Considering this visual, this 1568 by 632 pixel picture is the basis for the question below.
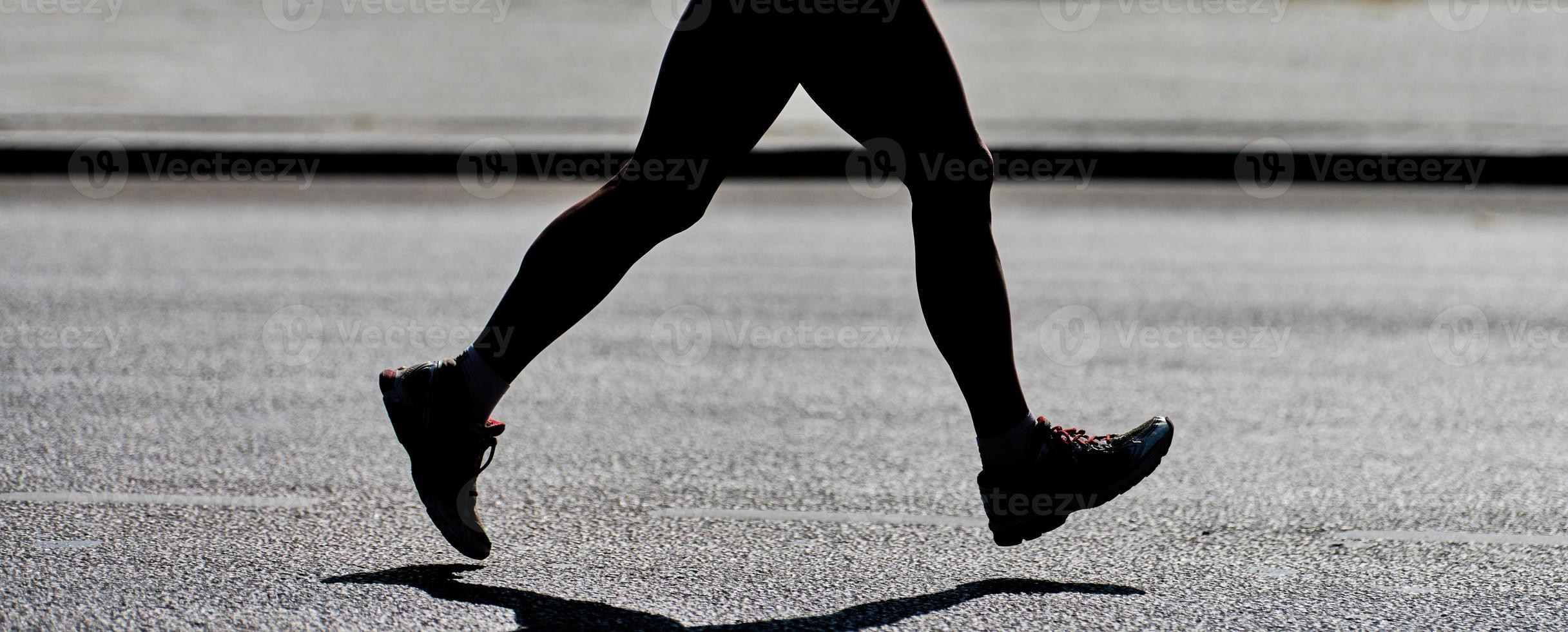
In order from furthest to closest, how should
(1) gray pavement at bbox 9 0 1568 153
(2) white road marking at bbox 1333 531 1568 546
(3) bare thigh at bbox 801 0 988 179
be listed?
1. (1) gray pavement at bbox 9 0 1568 153
2. (2) white road marking at bbox 1333 531 1568 546
3. (3) bare thigh at bbox 801 0 988 179

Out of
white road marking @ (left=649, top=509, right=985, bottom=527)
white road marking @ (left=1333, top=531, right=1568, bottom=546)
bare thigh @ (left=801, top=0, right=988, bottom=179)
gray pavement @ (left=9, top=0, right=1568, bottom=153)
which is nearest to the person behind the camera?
bare thigh @ (left=801, top=0, right=988, bottom=179)

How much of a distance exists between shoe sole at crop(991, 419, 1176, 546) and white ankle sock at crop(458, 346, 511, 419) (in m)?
0.93

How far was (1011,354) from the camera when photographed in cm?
308

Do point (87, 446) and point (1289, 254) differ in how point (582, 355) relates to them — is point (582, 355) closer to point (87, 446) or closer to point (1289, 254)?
point (87, 446)

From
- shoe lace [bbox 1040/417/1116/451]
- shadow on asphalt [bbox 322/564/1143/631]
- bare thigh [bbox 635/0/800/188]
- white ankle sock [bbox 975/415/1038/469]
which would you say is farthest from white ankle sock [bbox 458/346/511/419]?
shoe lace [bbox 1040/417/1116/451]

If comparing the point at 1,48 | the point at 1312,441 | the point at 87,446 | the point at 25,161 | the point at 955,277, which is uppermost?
the point at 1,48

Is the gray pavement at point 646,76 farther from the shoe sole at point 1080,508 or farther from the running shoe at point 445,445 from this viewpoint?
the running shoe at point 445,445

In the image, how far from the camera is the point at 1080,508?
3.13 meters

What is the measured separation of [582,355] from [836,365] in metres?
Result: 0.78

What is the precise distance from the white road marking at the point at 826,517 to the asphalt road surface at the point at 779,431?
0.01m

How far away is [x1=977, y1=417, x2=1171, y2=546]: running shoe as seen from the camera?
3.10 m

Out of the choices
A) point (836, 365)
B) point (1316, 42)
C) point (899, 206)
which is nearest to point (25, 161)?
point (899, 206)

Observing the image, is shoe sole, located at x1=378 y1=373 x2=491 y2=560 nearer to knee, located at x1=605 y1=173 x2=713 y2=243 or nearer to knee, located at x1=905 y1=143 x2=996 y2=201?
knee, located at x1=605 y1=173 x2=713 y2=243

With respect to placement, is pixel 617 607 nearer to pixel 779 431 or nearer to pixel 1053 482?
pixel 1053 482
